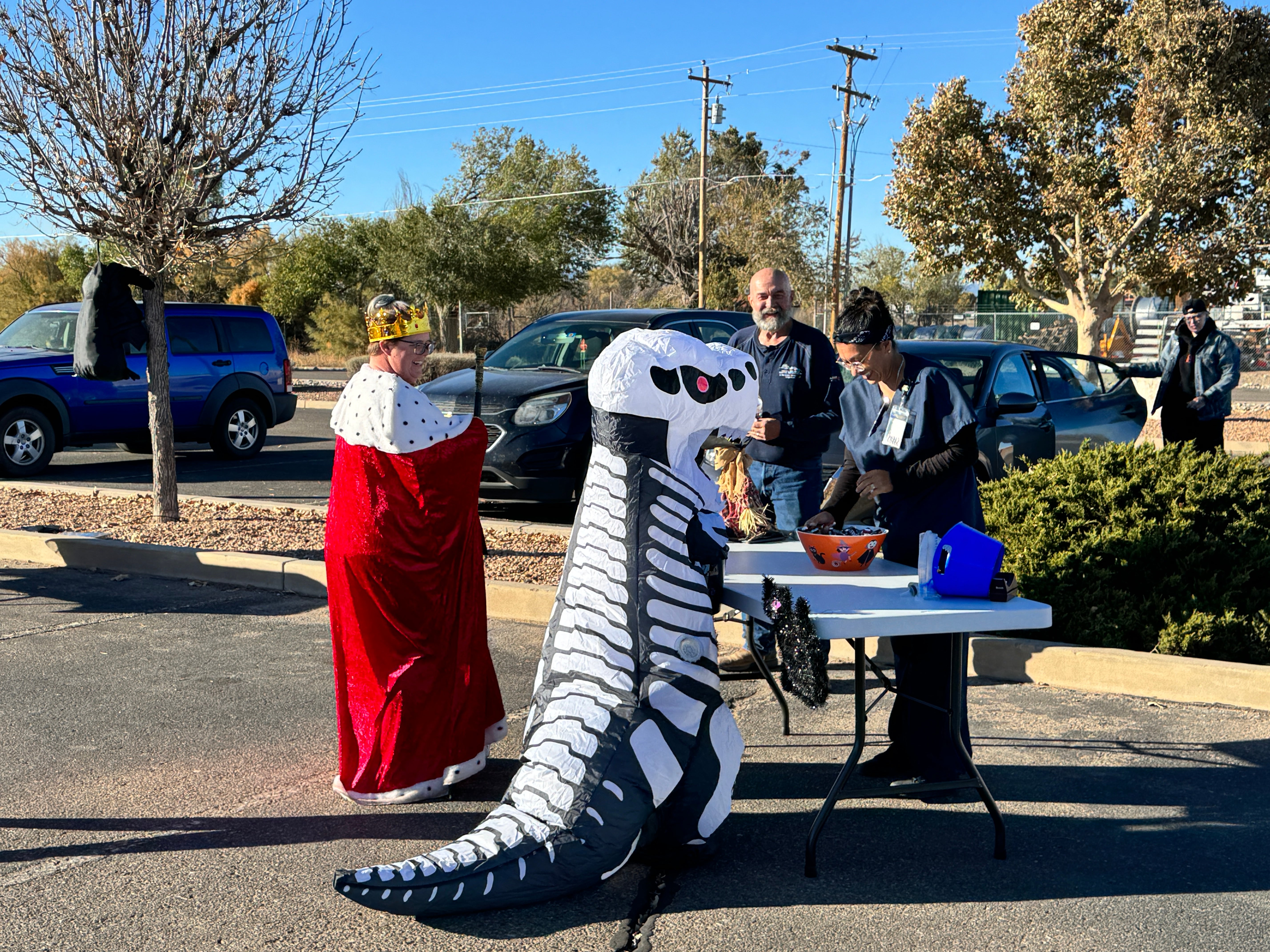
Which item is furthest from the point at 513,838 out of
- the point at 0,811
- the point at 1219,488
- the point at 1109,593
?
the point at 1219,488

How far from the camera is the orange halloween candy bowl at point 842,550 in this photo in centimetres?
407

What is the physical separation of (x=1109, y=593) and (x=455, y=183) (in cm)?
4805

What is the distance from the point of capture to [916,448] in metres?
4.17

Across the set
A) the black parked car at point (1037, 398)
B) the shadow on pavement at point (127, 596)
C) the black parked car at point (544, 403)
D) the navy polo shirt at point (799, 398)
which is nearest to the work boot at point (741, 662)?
the navy polo shirt at point (799, 398)

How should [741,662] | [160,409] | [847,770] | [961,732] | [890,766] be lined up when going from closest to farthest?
[847,770] → [961,732] → [890,766] → [741,662] → [160,409]

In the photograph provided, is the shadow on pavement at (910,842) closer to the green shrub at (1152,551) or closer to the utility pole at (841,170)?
the green shrub at (1152,551)

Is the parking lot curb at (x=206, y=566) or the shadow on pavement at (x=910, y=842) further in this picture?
the parking lot curb at (x=206, y=566)

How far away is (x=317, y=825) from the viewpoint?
154 inches

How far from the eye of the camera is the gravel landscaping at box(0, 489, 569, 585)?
7.61 metres

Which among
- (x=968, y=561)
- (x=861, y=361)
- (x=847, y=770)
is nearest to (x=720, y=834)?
(x=847, y=770)

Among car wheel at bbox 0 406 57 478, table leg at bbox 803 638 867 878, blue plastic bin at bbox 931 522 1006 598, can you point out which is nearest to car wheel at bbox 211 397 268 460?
car wheel at bbox 0 406 57 478

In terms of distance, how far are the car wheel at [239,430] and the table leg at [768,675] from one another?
421 inches

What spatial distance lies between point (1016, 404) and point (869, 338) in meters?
4.19

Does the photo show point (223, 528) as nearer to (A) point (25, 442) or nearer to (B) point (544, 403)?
(B) point (544, 403)
